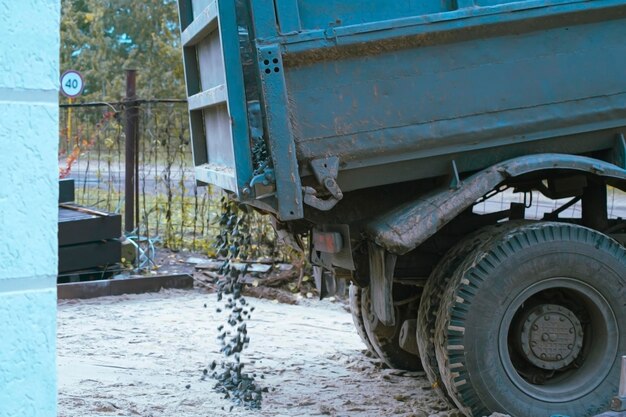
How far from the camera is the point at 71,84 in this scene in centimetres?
1034

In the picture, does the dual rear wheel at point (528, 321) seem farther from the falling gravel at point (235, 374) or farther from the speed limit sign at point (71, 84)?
the speed limit sign at point (71, 84)

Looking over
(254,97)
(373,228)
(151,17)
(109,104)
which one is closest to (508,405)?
(373,228)

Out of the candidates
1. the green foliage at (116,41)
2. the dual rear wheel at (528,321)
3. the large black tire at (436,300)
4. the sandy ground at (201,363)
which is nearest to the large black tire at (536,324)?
the dual rear wheel at (528,321)

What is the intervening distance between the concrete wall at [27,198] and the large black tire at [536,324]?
101 inches

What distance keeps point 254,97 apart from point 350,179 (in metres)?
0.61

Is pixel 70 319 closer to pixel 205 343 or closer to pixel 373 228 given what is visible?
pixel 205 343

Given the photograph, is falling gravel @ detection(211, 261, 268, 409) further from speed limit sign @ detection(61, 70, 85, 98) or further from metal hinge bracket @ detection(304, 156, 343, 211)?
speed limit sign @ detection(61, 70, 85, 98)

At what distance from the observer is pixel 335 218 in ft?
15.9

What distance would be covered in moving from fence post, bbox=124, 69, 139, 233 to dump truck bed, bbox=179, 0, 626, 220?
19.4 ft

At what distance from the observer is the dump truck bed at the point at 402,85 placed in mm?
4309

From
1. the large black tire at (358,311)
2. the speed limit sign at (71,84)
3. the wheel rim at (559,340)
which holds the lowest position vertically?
the wheel rim at (559,340)

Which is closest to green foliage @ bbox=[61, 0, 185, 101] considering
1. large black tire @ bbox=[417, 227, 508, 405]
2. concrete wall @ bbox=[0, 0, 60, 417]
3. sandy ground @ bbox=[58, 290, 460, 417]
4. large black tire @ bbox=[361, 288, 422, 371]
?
sandy ground @ bbox=[58, 290, 460, 417]

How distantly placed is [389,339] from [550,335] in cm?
134

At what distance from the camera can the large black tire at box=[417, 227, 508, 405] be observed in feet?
15.3
